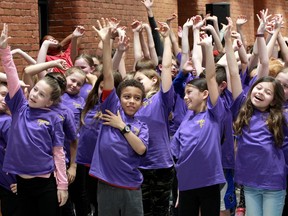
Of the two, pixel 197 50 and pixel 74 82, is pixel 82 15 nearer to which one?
pixel 197 50

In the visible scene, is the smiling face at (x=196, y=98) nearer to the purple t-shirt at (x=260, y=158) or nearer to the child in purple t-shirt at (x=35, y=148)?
the purple t-shirt at (x=260, y=158)

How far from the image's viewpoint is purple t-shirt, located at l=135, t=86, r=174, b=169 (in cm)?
553

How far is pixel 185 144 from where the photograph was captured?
508 centimetres

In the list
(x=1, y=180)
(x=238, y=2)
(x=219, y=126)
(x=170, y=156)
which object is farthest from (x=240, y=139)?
(x=238, y=2)

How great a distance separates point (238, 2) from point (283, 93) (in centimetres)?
1069

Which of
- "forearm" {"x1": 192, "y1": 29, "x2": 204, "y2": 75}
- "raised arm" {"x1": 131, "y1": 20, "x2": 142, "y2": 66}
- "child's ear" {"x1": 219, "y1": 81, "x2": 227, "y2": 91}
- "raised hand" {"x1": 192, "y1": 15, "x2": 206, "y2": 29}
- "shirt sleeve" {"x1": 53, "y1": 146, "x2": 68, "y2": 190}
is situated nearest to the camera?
"shirt sleeve" {"x1": 53, "y1": 146, "x2": 68, "y2": 190}

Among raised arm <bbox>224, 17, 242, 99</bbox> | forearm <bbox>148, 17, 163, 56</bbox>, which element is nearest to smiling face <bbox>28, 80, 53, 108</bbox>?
raised arm <bbox>224, 17, 242, 99</bbox>

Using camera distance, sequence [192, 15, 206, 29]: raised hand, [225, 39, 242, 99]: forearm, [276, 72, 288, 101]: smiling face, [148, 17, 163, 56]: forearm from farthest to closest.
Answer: [148, 17, 163, 56]: forearm → [192, 15, 206, 29]: raised hand → [276, 72, 288, 101]: smiling face → [225, 39, 242, 99]: forearm

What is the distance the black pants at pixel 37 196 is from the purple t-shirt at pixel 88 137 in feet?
2.55

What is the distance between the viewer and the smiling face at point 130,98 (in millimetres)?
4809

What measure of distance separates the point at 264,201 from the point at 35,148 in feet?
5.74

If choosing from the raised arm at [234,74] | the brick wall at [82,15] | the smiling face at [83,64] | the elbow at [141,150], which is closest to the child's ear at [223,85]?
the raised arm at [234,74]

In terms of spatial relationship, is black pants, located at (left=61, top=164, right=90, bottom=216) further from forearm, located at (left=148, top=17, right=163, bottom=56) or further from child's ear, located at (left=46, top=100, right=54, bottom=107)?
forearm, located at (left=148, top=17, right=163, bottom=56)

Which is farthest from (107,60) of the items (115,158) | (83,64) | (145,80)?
(83,64)
